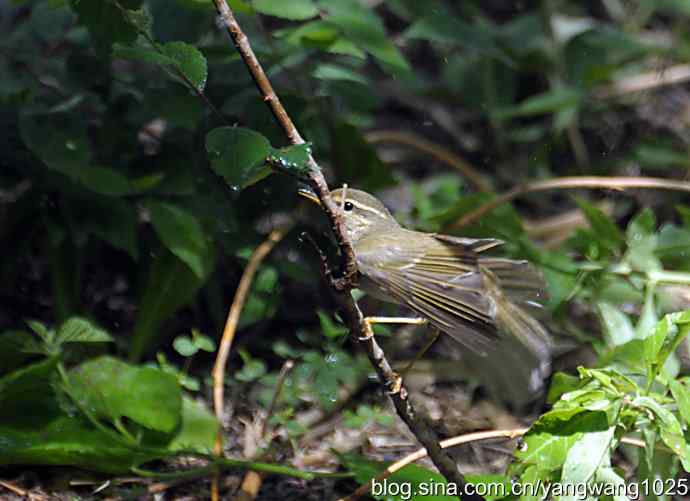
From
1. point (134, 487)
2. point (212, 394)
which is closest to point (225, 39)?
point (212, 394)

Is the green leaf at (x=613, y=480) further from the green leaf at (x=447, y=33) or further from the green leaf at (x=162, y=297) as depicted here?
the green leaf at (x=447, y=33)

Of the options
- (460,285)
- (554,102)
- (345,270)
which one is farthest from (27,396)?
(554,102)

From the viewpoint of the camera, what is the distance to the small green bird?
9.07 feet

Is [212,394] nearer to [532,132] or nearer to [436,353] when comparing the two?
[436,353]

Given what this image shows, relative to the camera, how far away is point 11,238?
3.42 m

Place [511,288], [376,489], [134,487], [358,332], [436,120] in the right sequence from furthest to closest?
1. [436,120]
2. [511,288]
3. [134,487]
4. [376,489]
5. [358,332]

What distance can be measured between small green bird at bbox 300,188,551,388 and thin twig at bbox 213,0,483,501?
325 millimetres

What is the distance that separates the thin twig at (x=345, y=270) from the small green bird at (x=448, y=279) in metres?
0.32

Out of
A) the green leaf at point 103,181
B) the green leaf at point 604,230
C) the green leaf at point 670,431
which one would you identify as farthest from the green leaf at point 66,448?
the green leaf at point 604,230

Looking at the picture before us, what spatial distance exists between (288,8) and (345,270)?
1253 mm

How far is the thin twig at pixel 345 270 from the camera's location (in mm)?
2180

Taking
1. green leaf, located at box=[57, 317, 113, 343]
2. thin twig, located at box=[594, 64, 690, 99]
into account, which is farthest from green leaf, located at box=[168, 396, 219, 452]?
thin twig, located at box=[594, 64, 690, 99]

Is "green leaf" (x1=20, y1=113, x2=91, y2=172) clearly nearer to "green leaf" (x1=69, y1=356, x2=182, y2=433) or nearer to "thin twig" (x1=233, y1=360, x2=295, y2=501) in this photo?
"green leaf" (x1=69, y1=356, x2=182, y2=433)

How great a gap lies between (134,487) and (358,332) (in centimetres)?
100
